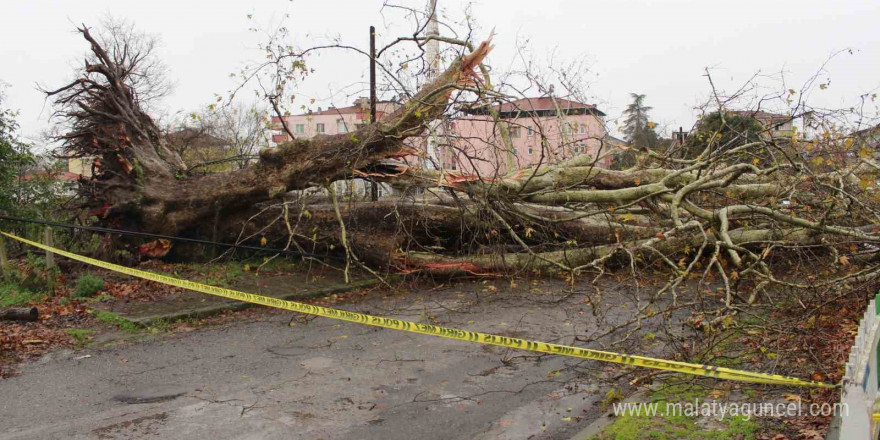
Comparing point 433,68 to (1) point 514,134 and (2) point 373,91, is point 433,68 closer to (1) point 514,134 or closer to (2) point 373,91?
(2) point 373,91

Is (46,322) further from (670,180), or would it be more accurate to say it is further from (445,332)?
(670,180)

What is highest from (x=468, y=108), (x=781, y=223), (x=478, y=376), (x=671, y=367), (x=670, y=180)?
(x=468, y=108)

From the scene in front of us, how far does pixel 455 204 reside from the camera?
10.2 m

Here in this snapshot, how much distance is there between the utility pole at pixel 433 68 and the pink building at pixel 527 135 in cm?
20

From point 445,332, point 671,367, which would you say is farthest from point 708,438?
point 445,332

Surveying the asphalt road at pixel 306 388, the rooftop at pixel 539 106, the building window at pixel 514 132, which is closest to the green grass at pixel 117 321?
the asphalt road at pixel 306 388

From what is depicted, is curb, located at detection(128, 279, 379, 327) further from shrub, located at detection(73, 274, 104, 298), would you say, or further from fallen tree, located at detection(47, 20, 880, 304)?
shrub, located at detection(73, 274, 104, 298)

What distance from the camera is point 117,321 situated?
7.00m

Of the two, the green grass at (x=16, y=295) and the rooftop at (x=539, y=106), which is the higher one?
the rooftop at (x=539, y=106)

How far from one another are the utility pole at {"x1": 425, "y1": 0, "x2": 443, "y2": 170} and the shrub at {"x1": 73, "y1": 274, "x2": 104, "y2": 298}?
4676 millimetres

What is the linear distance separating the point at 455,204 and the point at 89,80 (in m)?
5.88

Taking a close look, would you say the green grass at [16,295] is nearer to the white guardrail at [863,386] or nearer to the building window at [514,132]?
the building window at [514,132]

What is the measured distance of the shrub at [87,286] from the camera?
7.84m

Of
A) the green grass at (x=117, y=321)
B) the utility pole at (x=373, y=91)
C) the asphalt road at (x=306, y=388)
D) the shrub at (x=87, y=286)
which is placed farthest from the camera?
the utility pole at (x=373, y=91)
